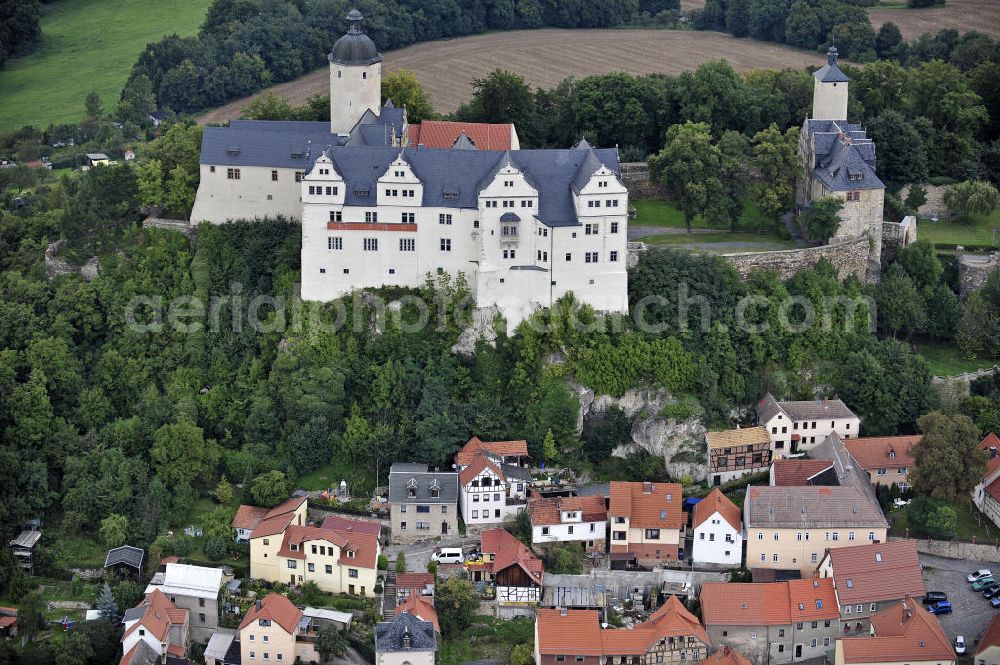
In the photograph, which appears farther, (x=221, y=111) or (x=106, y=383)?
(x=221, y=111)

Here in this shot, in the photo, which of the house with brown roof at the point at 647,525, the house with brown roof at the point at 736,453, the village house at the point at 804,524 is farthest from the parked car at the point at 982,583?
the house with brown roof at the point at 647,525

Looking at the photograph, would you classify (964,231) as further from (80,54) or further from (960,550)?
(80,54)

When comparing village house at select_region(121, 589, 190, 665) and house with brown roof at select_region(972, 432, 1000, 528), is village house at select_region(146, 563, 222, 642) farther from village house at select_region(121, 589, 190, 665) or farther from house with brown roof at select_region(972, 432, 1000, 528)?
house with brown roof at select_region(972, 432, 1000, 528)

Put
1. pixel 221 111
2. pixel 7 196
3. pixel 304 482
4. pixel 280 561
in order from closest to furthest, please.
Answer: pixel 280 561 < pixel 304 482 < pixel 7 196 < pixel 221 111

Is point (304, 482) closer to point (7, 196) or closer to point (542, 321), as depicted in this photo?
point (542, 321)

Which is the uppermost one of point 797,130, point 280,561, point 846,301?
point 797,130

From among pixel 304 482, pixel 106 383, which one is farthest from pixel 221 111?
pixel 304 482

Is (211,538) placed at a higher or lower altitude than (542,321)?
lower
